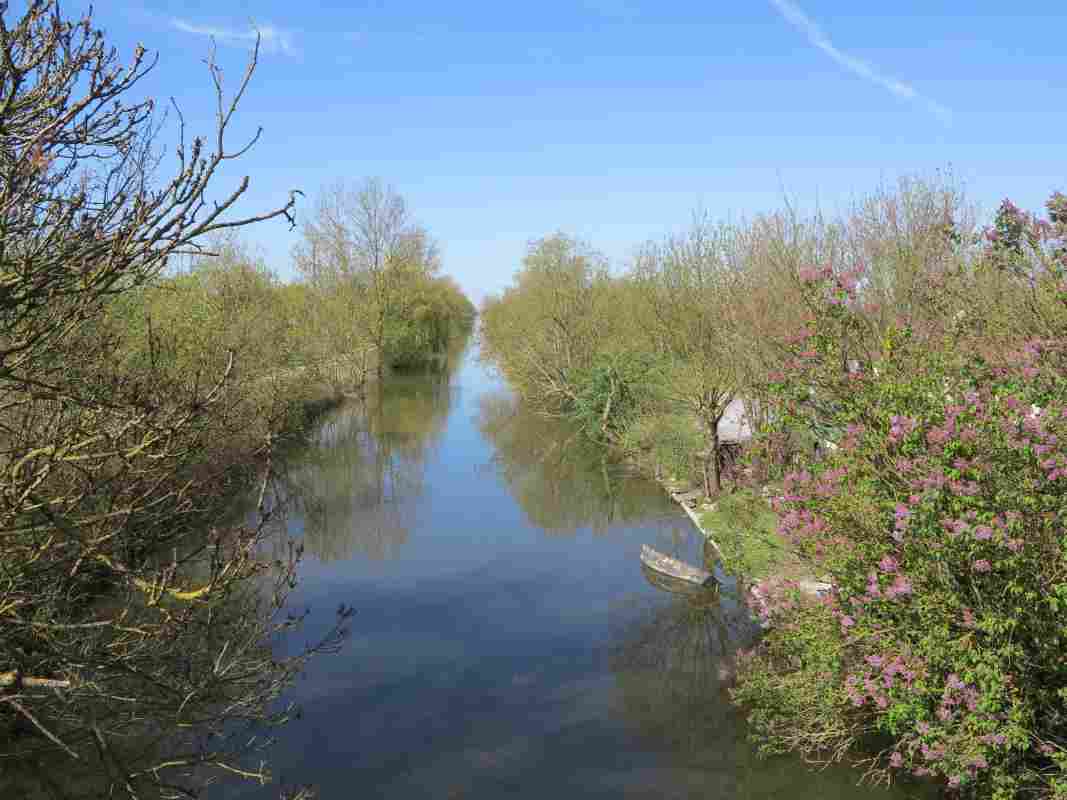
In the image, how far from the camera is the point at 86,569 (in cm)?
691

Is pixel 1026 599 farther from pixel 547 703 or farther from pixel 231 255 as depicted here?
pixel 231 255

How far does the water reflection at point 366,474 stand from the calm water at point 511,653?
4.7 inches

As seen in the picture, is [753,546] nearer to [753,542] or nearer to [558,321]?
[753,542]

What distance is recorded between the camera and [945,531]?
24.9ft

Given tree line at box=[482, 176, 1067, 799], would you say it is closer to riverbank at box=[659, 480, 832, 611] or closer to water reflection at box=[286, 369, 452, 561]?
riverbank at box=[659, 480, 832, 611]

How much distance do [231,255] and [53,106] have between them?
3352cm

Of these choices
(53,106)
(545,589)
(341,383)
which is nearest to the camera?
(53,106)

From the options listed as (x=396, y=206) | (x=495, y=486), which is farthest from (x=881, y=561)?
(x=396, y=206)

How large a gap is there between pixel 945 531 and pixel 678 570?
1093 centimetres

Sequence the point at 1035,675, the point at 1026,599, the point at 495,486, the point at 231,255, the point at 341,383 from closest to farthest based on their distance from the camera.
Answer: the point at 1026,599 → the point at 1035,675 → the point at 495,486 → the point at 231,255 → the point at 341,383

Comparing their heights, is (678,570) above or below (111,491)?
below

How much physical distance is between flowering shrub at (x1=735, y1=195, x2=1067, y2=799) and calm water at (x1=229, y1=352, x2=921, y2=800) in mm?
2772

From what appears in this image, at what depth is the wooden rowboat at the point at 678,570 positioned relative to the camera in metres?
17.9

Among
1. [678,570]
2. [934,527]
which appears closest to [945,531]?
[934,527]
